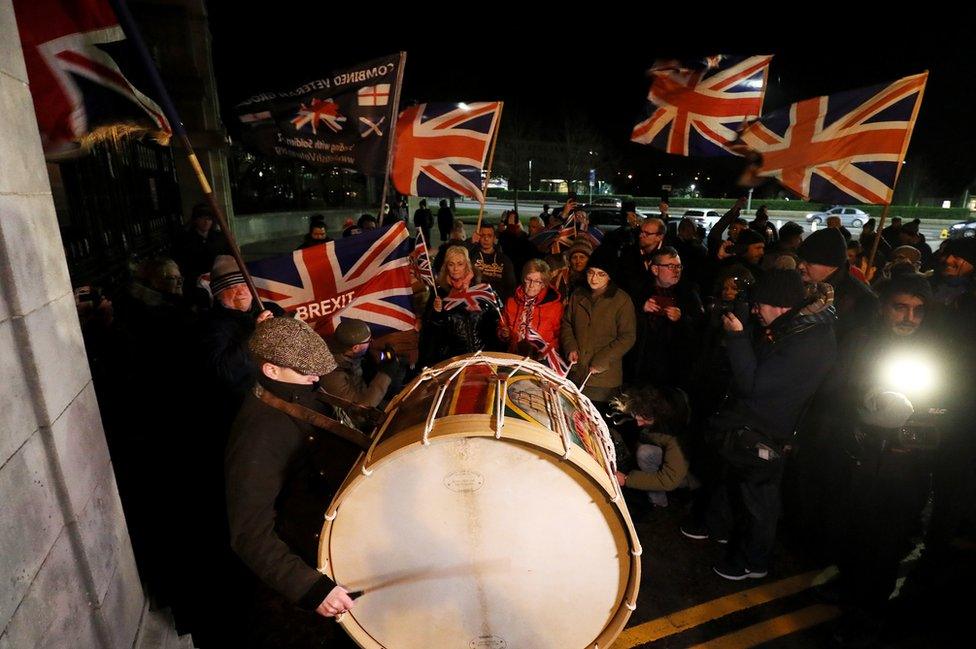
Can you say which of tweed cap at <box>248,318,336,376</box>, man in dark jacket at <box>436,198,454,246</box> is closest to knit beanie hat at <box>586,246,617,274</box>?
tweed cap at <box>248,318,336,376</box>

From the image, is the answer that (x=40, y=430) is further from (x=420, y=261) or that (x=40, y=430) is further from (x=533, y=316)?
(x=420, y=261)

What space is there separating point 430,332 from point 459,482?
2726 mm

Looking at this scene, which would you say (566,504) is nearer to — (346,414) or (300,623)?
(346,414)

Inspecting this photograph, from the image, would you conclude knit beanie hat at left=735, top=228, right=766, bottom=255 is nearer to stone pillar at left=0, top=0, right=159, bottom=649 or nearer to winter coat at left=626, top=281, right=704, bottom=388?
winter coat at left=626, top=281, right=704, bottom=388

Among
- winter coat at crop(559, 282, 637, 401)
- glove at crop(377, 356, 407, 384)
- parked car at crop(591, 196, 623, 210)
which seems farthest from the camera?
parked car at crop(591, 196, 623, 210)

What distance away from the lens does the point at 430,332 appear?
4492 millimetres

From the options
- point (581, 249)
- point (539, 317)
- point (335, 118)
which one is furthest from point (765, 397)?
point (335, 118)

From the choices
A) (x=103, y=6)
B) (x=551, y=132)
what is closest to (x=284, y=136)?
(x=103, y=6)

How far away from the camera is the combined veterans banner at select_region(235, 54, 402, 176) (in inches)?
193

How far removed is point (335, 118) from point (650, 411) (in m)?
4.06

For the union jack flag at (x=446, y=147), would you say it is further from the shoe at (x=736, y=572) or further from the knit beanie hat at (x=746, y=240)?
the shoe at (x=736, y=572)

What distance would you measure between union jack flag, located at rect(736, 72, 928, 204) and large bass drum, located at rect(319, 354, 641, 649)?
5.05 m

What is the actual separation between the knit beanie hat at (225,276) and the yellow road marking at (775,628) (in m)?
3.69

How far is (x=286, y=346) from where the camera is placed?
1994 mm
